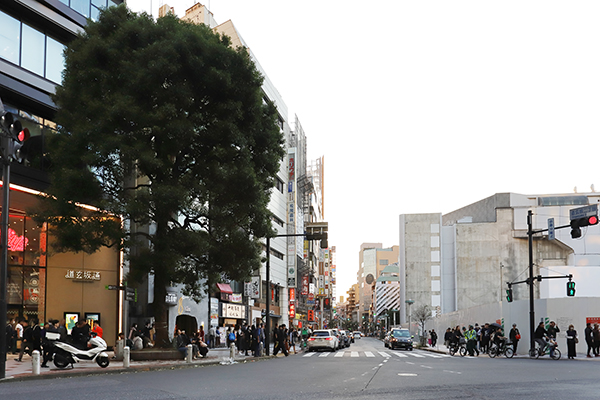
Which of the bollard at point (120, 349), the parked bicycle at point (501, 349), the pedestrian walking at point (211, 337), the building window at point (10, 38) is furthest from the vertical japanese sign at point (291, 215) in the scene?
the bollard at point (120, 349)

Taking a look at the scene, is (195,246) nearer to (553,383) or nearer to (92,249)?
(92,249)

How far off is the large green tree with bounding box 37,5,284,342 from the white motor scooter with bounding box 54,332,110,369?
455cm

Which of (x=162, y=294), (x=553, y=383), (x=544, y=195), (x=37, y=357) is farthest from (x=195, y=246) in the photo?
(x=544, y=195)

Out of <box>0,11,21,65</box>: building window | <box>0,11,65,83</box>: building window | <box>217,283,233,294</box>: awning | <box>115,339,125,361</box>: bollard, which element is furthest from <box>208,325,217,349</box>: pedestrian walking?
<box>0,11,21,65</box>: building window

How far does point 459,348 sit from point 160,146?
2207 cm

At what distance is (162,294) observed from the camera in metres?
24.8

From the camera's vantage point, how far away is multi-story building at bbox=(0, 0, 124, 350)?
79.8 ft

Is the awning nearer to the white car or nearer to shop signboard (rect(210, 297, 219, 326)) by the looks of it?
shop signboard (rect(210, 297, 219, 326))

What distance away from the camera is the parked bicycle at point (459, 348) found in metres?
34.3

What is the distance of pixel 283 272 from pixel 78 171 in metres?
50.6

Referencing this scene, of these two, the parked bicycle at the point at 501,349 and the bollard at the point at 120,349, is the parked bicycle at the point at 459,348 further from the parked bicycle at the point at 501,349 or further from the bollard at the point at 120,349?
the bollard at the point at 120,349

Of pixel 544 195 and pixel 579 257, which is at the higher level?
pixel 544 195

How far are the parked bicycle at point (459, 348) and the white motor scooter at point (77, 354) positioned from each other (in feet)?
71.3

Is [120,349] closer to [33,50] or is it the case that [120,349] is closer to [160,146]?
[160,146]
